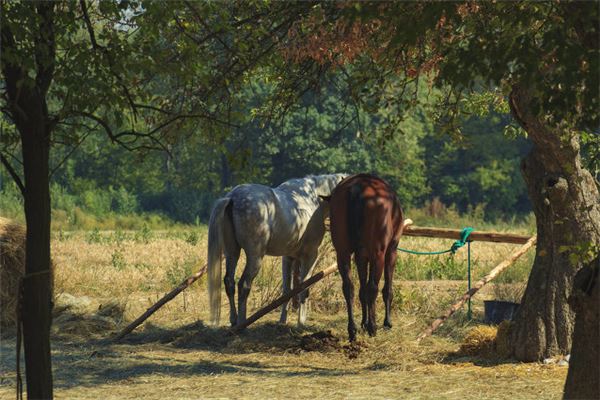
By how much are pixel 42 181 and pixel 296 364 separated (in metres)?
5.25

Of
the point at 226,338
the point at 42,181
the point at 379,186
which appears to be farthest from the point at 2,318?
the point at 42,181

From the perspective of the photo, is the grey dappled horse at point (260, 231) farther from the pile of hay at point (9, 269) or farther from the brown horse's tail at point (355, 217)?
the pile of hay at point (9, 269)

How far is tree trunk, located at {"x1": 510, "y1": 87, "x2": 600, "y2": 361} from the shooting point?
444 inches

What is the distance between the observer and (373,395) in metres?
9.89

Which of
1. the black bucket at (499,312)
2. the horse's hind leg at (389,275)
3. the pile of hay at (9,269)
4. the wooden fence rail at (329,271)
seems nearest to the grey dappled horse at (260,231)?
the wooden fence rail at (329,271)

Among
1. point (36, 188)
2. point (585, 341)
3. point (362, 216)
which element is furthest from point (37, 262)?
point (362, 216)

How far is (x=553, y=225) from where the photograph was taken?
11344mm

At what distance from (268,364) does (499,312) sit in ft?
12.1

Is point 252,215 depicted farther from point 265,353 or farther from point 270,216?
point 265,353

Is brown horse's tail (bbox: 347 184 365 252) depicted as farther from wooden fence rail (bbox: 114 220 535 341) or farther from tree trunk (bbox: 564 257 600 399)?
tree trunk (bbox: 564 257 600 399)

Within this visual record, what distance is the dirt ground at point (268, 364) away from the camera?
10.2m

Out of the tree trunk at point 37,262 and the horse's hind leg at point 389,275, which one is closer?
the tree trunk at point 37,262

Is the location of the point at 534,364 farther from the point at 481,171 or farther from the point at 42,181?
the point at 481,171

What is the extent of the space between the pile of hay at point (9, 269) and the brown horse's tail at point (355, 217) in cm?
471
